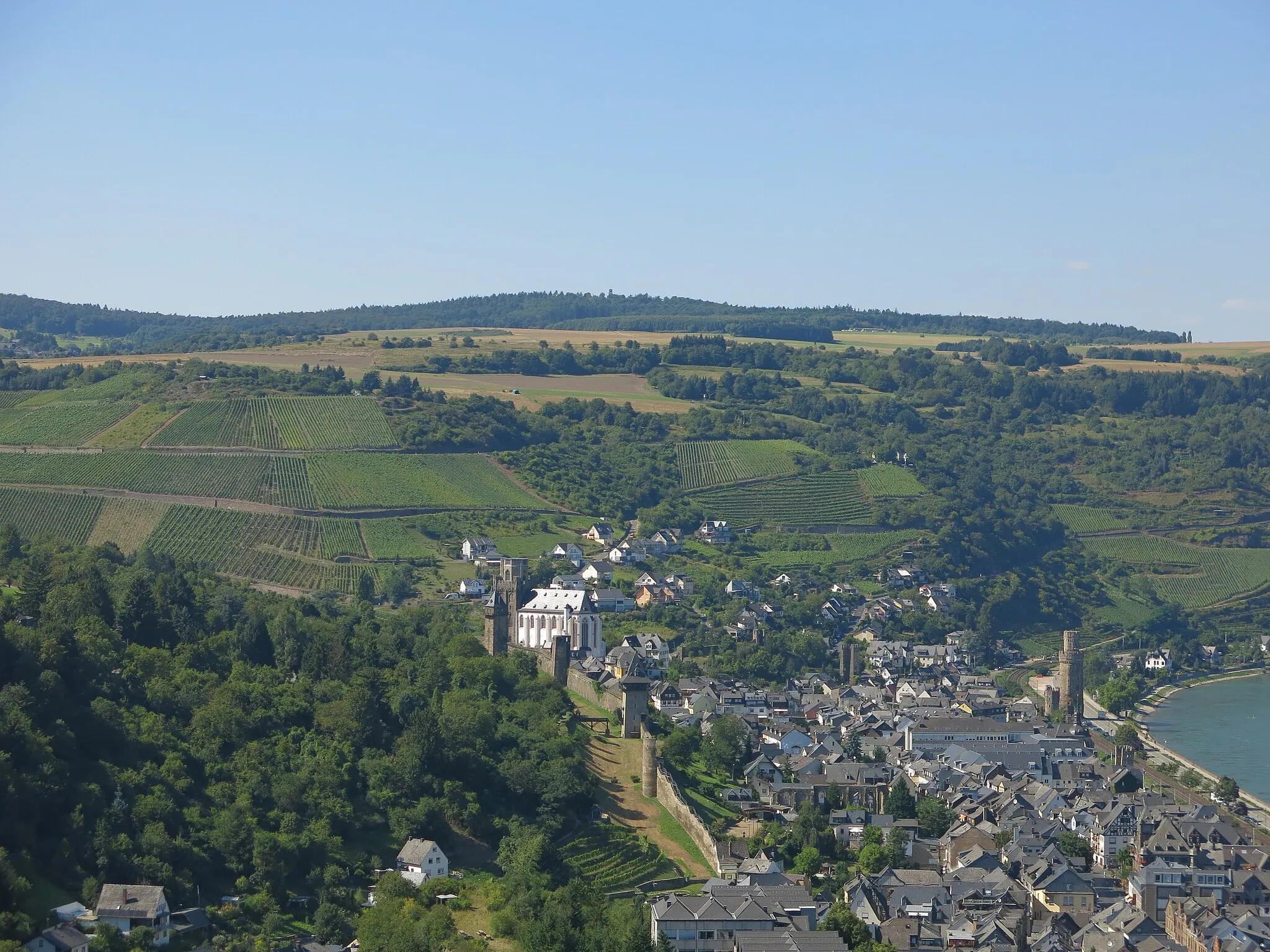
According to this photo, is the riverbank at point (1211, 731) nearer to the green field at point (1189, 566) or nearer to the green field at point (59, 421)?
the green field at point (1189, 566)

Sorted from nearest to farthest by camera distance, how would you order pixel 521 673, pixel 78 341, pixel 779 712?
pixel 521 673 < pixel 779 712 < pixel 78 341

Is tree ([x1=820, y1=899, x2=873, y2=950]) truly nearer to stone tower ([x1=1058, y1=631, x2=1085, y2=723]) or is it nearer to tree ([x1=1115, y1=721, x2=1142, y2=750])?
tree ([x1=1115, y1=721, x2=1142, y2=750])

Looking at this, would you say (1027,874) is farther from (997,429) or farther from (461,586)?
(997,429)

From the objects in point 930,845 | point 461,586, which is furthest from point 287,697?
point 461,586

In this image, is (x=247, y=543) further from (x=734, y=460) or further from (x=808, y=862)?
(x=734, y=460)

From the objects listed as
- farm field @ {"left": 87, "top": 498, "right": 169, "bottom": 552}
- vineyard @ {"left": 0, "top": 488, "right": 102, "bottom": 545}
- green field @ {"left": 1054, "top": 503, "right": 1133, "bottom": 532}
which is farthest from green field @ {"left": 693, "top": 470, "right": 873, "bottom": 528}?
vineyard @ {"left": 0, "top": 488, "right": 102, "bottom": 545}

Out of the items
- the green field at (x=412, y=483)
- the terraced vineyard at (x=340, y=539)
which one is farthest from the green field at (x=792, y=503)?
the terraced vineyard at (x=340, y=539)
